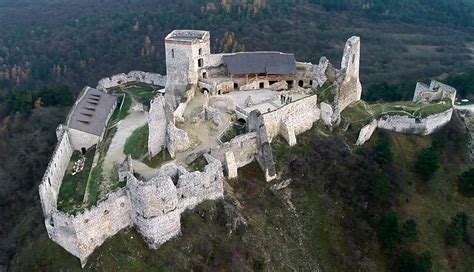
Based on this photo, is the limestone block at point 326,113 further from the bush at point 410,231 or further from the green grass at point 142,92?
the green grass at point 142,92

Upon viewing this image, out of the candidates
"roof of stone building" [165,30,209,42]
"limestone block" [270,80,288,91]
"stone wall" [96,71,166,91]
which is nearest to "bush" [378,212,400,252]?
"limestone block" [270,80,288,91]

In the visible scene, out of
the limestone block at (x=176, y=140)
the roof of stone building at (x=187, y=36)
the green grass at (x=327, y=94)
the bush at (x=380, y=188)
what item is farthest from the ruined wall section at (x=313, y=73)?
the limestone block at (x=176, y=140)

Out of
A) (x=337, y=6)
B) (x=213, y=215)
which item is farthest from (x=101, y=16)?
(x=213, y=215)

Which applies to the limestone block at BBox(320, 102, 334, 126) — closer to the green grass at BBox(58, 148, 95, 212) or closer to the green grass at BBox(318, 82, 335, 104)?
the green grass at BBox(318, 82, 335, 104)

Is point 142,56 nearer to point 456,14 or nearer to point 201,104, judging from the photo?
point 201,104

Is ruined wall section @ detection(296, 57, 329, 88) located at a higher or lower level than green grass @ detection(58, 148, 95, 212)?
higher

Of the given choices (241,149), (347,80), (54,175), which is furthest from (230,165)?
(347,80)
